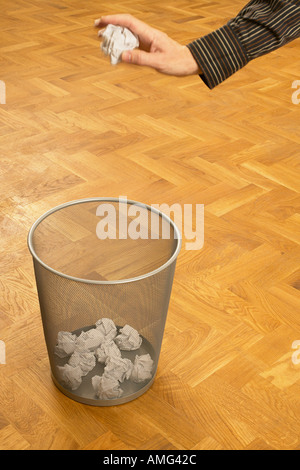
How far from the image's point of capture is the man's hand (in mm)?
901

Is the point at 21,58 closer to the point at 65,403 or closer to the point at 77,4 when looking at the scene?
the point at 77,4

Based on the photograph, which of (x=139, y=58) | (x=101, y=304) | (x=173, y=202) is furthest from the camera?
(x=173, y=202)

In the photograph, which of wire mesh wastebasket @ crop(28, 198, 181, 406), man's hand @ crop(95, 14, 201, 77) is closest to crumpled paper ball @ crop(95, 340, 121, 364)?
wire mesh wastebasket @ crop(28, 198, 181, 406)

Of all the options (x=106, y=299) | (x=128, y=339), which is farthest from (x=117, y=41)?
(x=128, y=339)

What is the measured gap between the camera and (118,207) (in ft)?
3.76

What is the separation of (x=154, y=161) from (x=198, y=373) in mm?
836

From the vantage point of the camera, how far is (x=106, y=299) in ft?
3.22

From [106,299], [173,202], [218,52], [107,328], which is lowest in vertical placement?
[173,202]

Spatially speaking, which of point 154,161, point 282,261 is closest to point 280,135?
point 154,161

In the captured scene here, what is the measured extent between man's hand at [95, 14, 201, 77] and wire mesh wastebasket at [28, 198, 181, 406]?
26cm

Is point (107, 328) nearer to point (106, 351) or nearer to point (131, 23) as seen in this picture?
point (106, 351)

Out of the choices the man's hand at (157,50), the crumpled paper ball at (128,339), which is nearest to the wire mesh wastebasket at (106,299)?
the crumpled paper ball at (128,339)

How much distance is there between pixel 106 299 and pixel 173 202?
69cm

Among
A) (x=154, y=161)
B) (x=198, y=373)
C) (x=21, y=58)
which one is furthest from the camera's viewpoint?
(x=21, y=58)
